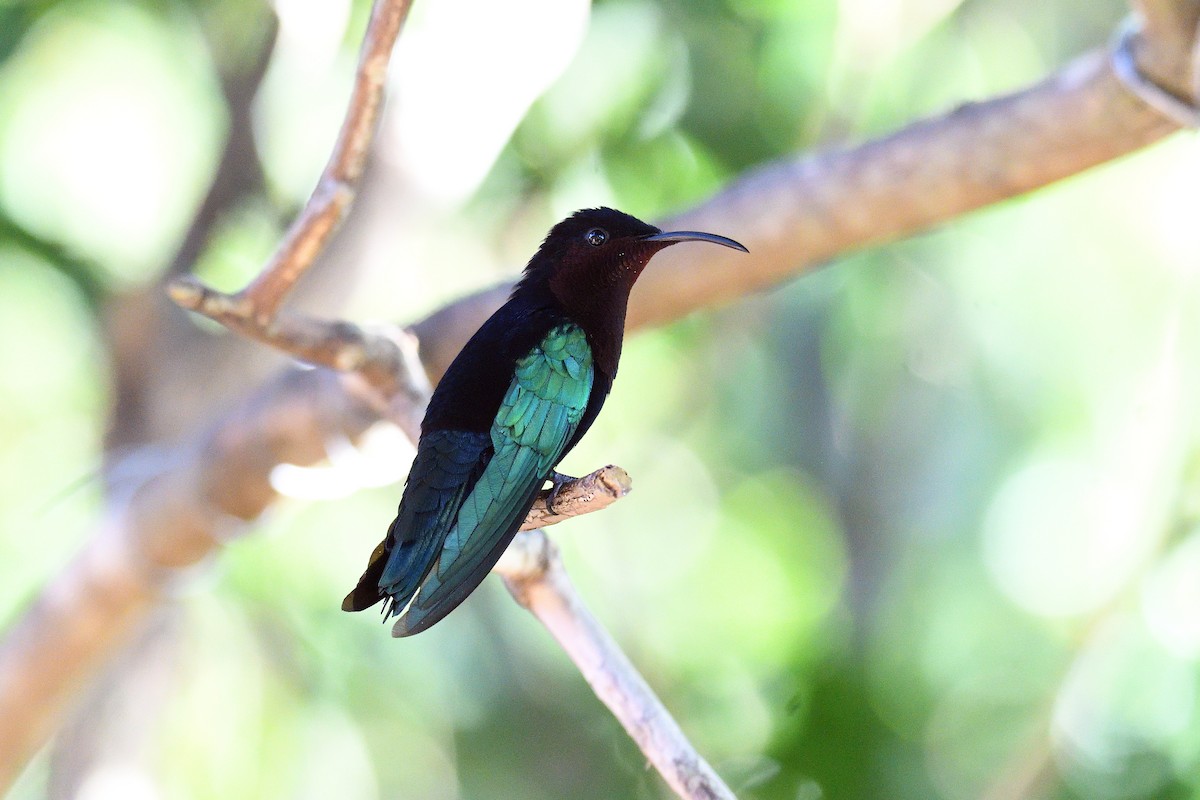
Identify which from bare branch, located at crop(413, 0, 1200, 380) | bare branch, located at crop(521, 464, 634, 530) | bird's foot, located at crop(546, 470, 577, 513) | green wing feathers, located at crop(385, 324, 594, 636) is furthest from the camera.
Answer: bare branch, located at crop(413, 0, 1200, 380)

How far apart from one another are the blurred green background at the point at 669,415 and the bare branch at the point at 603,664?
281 centimetres

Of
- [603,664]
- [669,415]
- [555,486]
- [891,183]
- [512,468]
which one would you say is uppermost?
[512,468]

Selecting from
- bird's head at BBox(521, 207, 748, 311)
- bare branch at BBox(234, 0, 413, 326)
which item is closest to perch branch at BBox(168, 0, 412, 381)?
bare branch at BBox(234, 0, 413, 326)

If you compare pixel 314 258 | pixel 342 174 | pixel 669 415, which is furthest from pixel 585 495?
pixel 669 415

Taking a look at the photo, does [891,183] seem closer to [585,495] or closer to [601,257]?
[601,257]

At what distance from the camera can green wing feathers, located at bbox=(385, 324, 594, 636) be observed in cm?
266

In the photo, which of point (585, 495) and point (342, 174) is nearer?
point (585, 495)

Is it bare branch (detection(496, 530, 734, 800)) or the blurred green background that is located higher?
bare branch (detection(496, 530, 734, 800))

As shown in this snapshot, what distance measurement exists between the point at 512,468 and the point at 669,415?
10.1 m

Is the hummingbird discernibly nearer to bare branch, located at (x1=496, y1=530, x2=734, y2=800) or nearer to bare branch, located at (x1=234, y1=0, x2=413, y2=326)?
bare branch, located at (x1=496, y1=530, x2=734, y2=800)

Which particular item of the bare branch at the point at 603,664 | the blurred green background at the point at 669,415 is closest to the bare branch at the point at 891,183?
the blurred green background at the point at 669,415

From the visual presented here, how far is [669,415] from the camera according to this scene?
1303cm

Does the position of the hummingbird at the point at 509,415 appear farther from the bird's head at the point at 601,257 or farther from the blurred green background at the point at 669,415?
the blurred green background at the point at 669,415

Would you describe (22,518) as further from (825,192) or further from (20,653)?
(825,192)
